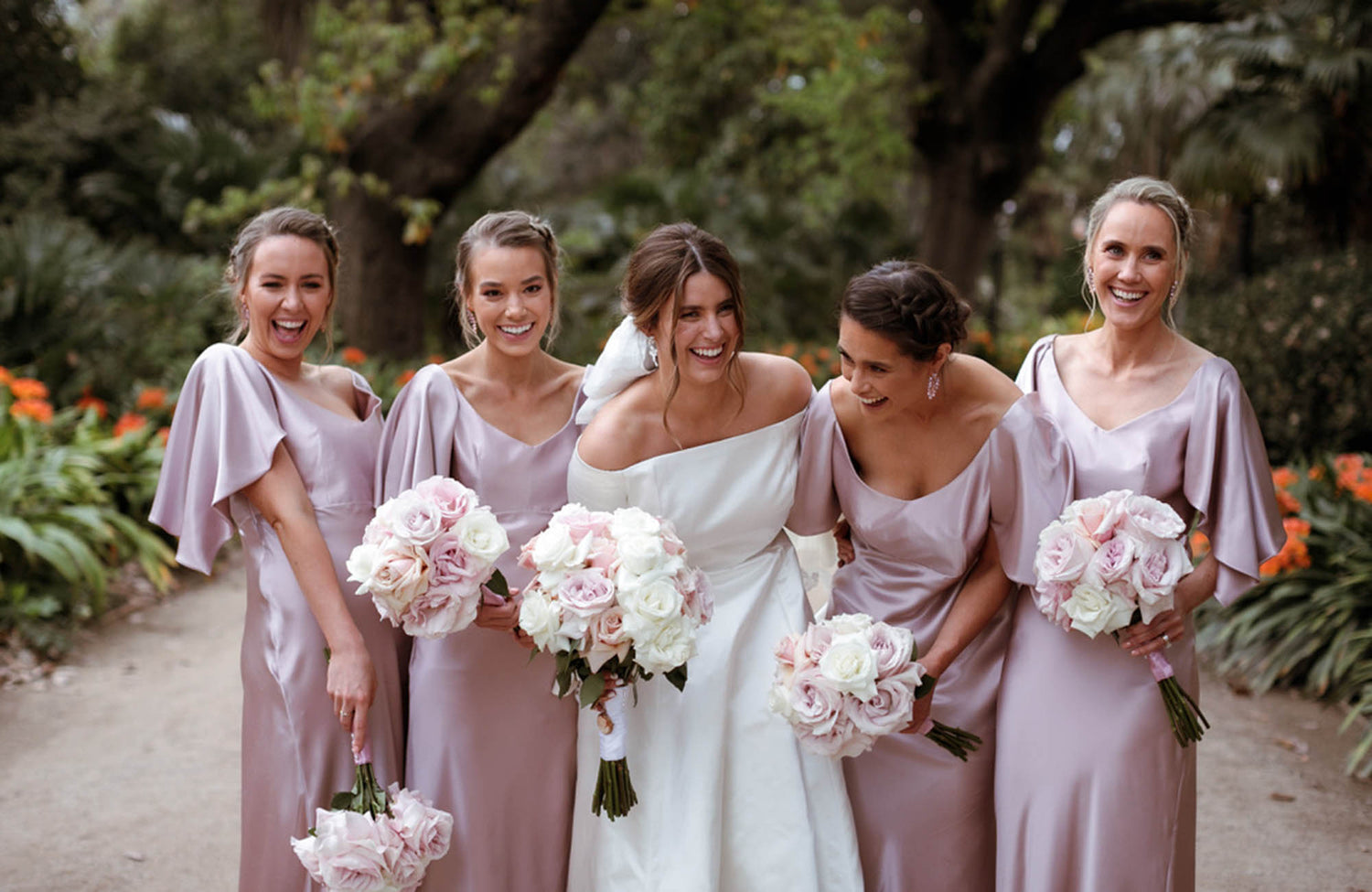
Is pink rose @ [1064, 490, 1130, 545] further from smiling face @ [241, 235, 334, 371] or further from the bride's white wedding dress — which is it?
smiling face @ [241, 235, 334, 371]

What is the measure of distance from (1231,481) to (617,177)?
13.2m

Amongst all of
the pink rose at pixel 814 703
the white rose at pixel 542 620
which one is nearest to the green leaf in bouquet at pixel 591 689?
the white rose at pixel 542 620

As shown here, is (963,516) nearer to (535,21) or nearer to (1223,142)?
(535,21)

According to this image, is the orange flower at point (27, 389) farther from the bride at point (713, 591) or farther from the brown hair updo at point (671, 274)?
the brown hair updo at point (671, 274)

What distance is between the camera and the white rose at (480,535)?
298 cm

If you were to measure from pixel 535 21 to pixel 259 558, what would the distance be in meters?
7.70

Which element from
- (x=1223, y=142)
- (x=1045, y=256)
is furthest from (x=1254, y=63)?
(x=1045, y=256)

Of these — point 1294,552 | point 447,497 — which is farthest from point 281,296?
point 1294,552

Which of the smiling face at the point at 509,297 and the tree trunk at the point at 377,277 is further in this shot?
the tree trunk at the point at 377,277

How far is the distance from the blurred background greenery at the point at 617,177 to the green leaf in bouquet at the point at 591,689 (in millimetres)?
4416

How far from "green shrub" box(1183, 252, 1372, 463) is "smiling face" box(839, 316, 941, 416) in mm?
6053

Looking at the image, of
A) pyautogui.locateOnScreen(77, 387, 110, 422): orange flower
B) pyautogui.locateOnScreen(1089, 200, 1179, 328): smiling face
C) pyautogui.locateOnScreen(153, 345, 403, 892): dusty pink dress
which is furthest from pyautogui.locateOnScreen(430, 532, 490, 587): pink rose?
pyautogui.locateOnScreen(77, 387, 110, 422): orange flower

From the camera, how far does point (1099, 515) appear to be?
310 centimetres

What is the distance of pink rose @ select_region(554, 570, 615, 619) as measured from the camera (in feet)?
9.55
